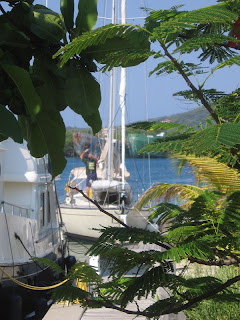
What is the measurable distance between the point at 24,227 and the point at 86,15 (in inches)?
373

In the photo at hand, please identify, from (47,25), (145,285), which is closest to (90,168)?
(145,285)

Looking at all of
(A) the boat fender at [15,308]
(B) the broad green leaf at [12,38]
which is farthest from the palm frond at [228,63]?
(A) the boat fender at [15,308]

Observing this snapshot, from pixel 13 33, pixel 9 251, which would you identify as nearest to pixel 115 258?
pixel 13 33

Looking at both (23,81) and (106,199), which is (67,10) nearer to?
(23,81)

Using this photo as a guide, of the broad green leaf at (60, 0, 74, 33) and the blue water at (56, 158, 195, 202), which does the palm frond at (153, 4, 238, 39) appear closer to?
the broad green leaf at (60, 0, 74, 33)

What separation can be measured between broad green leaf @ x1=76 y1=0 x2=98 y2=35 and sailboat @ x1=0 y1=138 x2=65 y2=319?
7743 millimetres

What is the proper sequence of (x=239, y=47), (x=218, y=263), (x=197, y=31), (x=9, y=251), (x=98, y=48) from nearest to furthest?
(x=98, y=48), (x=239, y=47), (x=197, y=31), (x=218, y=263), (x=9, y=251)

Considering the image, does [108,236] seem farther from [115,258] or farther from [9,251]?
[9,251]

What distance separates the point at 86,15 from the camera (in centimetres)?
86

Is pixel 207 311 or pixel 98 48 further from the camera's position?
pixel 207 311

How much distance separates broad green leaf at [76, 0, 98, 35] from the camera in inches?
33.6

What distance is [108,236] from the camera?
2.34 m

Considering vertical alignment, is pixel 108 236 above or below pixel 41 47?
below

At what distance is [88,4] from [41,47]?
0.40ft
